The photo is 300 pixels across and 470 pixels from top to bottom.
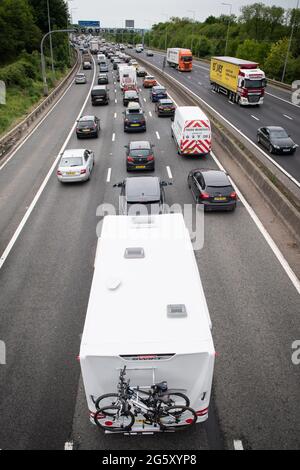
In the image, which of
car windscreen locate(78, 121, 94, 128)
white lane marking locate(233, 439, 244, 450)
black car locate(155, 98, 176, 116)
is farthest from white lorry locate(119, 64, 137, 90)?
white lane marking locate(233, 439, 244, 450)

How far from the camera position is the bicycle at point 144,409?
6.09 metres

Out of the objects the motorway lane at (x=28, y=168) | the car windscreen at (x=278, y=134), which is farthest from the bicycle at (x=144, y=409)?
the car windscreen at (x=278, y=134)

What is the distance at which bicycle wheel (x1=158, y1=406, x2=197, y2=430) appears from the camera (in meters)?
6.35

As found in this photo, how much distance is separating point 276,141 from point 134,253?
19.8 metres

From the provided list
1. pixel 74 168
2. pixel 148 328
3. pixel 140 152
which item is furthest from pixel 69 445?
pixel 140 152

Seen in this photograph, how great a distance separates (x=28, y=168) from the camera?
75.0ft

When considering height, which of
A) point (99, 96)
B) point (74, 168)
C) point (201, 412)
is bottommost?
point (201, 412)

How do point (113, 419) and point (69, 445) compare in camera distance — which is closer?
point (113, 419)

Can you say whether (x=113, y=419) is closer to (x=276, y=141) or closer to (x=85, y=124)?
(x=276, y=141)

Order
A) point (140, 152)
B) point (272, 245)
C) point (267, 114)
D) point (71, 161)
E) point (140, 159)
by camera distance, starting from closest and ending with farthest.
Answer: point (272, 245) < point (71, 161) < point (140, 159) < point (140, 152) < point (267, 114)

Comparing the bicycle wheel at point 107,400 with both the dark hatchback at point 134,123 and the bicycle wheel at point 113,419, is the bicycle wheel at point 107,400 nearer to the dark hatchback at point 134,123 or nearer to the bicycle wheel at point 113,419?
the bicycle wheel at point 113,419

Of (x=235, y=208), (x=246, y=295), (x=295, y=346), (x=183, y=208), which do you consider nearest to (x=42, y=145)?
(x=183, y=208)

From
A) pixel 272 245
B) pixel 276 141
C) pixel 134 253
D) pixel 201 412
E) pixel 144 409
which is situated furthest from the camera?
pixel 276 141

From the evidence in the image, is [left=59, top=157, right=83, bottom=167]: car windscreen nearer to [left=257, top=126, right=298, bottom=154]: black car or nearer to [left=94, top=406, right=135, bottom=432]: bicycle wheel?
[left=257, top=126, right=298, bottom=154]: black car
